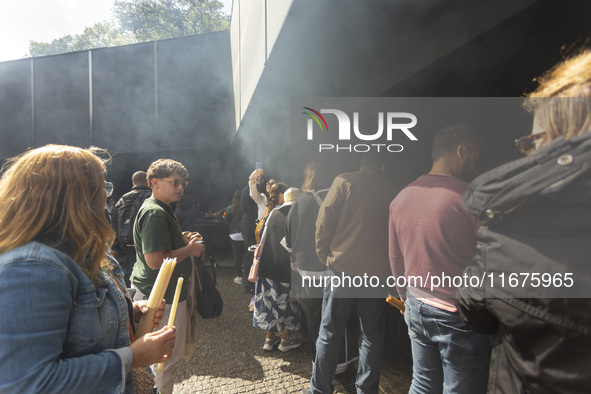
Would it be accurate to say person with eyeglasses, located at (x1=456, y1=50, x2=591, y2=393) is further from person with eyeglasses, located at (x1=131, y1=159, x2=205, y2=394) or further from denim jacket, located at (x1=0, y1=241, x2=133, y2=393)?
person with eyeglasses, located at (x1=131, y1=159, x2=205, y2=394)

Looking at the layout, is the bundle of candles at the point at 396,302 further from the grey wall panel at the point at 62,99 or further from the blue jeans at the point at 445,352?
the grey wall panel at the point at 62,99

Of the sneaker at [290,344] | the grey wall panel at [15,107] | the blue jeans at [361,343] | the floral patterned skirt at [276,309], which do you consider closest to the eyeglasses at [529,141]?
the blue jeans at [361,343]

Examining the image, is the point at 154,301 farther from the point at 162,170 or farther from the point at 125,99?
the point at 125,99

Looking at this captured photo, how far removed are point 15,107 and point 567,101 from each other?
40.9ft

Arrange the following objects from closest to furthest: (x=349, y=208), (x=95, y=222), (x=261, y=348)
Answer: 1. (x=95, y=222)
2. (x=349, y=208)
3. (x=261, y=348)

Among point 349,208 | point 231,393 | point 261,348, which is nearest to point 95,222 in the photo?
point 349,208

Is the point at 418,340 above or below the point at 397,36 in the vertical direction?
below

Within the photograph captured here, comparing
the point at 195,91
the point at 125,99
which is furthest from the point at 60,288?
the point at 125,99

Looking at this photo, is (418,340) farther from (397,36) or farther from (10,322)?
(397,36)

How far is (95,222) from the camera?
3.36 feet

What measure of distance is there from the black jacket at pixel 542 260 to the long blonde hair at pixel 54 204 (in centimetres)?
124

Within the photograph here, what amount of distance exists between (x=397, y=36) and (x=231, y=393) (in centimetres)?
325

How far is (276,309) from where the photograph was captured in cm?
326

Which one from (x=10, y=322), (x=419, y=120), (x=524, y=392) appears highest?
(x=419, y=120)
